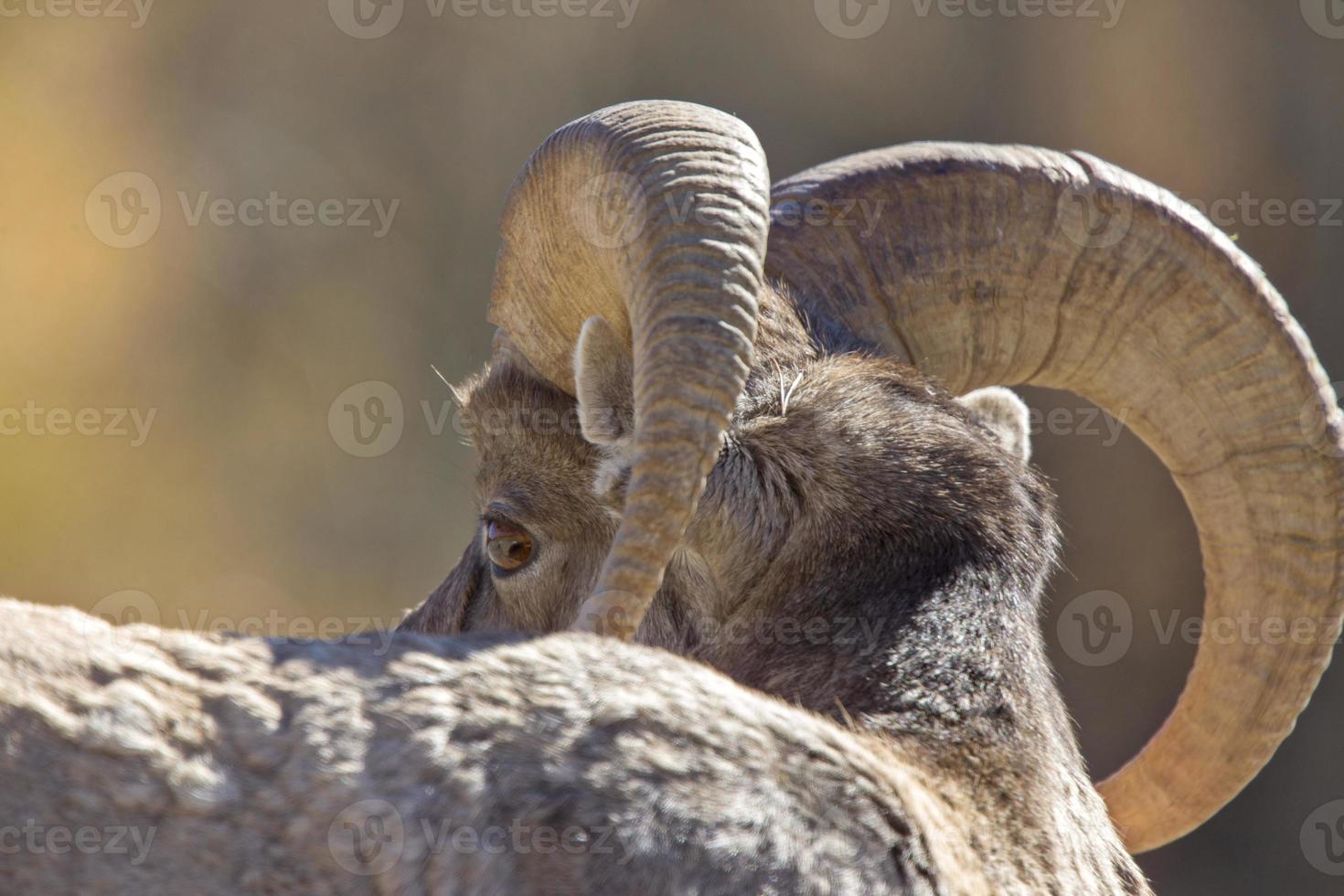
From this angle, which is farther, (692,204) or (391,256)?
(391,256)

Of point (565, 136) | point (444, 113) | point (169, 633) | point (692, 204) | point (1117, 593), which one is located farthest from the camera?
point (444, 113)

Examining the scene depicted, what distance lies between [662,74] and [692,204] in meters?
8.97

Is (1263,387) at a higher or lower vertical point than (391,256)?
lower

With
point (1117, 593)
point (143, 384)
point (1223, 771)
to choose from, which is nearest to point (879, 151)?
point (1223, 771)

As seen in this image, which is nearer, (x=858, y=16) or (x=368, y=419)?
(x=858, y=16)

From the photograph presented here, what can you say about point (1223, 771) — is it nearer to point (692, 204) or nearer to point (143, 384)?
point (692, 204)

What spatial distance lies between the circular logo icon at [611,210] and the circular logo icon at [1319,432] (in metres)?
2.04

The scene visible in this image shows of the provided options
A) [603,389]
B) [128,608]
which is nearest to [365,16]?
[128,608]

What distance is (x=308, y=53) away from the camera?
1163 cm

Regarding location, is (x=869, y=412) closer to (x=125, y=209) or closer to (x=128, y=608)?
(x=128, y=608)

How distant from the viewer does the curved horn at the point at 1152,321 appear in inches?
147

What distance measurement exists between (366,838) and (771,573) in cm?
138

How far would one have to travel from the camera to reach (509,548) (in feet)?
11.9

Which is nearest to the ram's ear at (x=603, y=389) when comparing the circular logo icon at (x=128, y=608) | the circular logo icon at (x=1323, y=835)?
the circular logo icon at (x=128, y=608)
